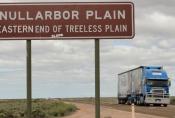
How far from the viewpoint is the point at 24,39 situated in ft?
38.9

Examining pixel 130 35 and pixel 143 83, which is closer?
pixel 130 35

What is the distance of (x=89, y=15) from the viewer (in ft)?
38.5

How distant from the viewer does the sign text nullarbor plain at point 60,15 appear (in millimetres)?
11750

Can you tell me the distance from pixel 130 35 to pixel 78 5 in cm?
123

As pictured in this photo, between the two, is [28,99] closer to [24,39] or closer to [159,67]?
[24,39]

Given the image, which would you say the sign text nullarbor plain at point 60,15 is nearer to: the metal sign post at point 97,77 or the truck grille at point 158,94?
the metal sign post at point 97,77

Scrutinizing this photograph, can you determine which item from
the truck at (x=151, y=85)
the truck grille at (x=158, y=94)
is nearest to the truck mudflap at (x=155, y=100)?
the truck at (x=151, y=85)

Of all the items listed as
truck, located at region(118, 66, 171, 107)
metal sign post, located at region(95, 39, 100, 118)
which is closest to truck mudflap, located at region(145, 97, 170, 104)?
truck, located at region(118, 66, 171, 107)

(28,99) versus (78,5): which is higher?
(78,5)

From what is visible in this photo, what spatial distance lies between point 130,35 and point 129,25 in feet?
0.69

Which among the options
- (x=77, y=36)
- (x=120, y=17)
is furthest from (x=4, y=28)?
(x=120, y=17)

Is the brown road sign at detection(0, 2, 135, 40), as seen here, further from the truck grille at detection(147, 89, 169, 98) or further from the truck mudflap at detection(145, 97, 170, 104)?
the truck mudflap at detection(145, 97, 170, 104)

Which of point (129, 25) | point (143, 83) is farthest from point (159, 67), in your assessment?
point (129, 25)

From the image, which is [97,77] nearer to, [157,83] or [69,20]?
[69,20]
